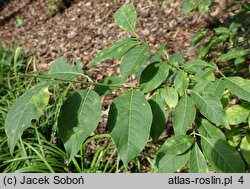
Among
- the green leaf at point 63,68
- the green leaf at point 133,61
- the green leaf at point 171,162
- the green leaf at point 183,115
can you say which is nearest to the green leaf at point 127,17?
the green leaf at point 133,61

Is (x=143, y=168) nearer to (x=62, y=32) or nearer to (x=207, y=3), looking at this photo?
(x=207, y=3)

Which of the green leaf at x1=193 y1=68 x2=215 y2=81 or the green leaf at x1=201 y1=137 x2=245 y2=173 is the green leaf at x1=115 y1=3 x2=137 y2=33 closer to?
the green leaf at x1=193 y1=68 x2=215 y2=81

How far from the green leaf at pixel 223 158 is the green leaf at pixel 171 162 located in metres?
0.09

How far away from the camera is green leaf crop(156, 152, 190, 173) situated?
1.16m

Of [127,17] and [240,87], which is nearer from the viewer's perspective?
[240,87]

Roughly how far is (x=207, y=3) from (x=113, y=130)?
1241mm

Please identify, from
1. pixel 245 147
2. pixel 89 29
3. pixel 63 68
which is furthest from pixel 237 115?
pixel 89 29

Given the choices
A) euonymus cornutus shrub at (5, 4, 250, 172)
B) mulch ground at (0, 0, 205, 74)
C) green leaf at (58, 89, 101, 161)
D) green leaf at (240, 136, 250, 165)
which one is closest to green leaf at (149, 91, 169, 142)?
euonymus cornutus shrub at (5, 4, 250, 172)

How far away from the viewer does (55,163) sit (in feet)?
8.47

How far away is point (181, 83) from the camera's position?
1.22m

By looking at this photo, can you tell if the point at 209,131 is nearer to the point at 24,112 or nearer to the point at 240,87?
the point at 240,87

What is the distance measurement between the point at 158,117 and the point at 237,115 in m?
0.45

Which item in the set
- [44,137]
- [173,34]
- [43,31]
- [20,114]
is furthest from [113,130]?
[43,31]

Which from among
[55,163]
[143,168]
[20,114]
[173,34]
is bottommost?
[143,168]
